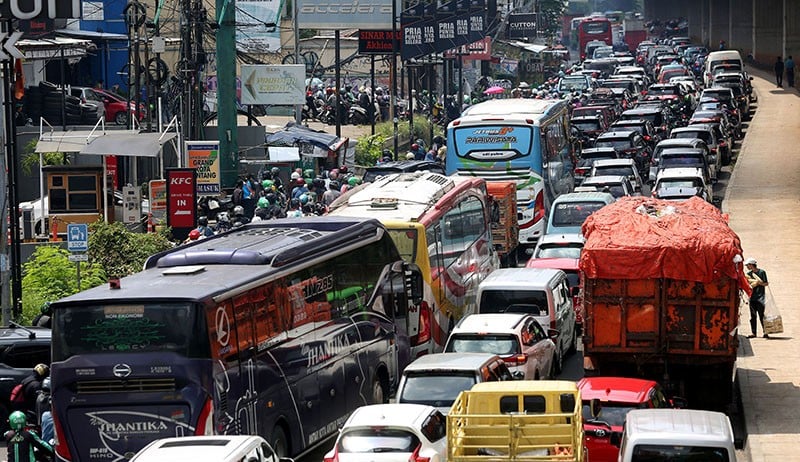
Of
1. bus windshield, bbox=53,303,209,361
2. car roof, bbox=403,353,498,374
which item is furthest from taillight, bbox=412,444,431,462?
car roof, bbox=403,353,498,374

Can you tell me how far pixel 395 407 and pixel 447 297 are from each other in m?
9.68

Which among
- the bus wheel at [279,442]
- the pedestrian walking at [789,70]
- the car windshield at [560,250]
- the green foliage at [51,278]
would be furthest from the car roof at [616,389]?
the pedestrian walking at [789,70]

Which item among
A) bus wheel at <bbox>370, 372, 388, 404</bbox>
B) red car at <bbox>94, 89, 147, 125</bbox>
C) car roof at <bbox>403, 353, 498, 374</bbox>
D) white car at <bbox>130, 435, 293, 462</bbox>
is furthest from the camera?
red car at <bbox>94, 89, 147, 125</bbox>

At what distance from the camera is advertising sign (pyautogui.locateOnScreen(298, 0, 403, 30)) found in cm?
6881

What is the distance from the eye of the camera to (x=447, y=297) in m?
26.2

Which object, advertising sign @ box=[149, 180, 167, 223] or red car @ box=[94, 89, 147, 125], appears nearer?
Result: advertising sign @ box=[149, 180, 167, 223]

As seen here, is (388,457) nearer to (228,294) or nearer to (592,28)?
(228,294)

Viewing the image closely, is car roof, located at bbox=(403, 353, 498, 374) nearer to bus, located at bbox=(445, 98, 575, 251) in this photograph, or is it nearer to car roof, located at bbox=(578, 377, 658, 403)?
car roof, located at bbox=(578, 377, 658, 403)

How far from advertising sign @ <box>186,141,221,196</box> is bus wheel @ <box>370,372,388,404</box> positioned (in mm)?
15995

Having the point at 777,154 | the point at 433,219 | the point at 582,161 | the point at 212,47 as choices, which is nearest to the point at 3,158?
the point at 433,219

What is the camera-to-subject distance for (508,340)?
22.1 m

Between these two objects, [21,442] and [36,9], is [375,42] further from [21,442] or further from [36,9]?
[21,442]

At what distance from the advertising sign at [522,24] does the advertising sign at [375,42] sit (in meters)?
34.9

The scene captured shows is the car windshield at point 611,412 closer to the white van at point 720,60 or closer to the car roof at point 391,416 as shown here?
the car roof at point 391,416
